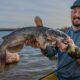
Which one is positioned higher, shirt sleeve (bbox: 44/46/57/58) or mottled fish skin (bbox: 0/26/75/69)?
mottled fish skin (bbox: 0/26/75/69)

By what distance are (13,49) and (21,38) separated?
1.07 feet

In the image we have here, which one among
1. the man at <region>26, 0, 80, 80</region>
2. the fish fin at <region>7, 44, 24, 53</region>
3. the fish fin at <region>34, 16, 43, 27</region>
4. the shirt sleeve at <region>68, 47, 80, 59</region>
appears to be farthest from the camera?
the man at <region>26, 0, 80, 80</region>

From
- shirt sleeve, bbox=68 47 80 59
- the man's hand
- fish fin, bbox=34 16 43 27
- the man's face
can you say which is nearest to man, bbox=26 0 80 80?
the man's face

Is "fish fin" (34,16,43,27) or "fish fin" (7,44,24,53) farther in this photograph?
"fish fin" (7,44,24,53)

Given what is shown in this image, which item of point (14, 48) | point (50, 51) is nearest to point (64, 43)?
point (50, 51)

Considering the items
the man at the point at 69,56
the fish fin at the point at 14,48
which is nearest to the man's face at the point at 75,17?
the man at the point at 69,56

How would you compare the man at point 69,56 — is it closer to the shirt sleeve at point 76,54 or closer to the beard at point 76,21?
the beard at point 76,21

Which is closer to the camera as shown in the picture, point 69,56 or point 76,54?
point 76,54

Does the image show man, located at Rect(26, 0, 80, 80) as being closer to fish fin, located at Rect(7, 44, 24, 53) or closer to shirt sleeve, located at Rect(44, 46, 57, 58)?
shirt sleeve, located at Rect(44, 46, 57, 58)

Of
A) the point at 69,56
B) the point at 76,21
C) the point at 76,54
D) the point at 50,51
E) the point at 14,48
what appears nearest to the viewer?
the point at 76,54

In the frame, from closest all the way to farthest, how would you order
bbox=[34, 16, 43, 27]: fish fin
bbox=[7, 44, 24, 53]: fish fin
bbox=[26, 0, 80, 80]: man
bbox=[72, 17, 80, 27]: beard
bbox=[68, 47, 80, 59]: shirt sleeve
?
bbox=[34, 16, 43, 27]: fish fin, bbox=[68, 47, 80, 59]: shirt sleeve, bbox=[7, 44, 24, 53]: fish fin, bbox=[26, 0, 80, 80]: man, bbox=[72, 17, 80, 27]: beard

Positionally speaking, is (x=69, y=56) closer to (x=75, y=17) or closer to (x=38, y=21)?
(x=75, y=17)

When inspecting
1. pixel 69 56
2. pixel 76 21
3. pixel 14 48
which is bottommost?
pixel 69 56

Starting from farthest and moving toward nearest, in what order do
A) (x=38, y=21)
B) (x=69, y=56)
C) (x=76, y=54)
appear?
(x=69, y=56) < (x=76, y=54) < (x=38, y=21)
